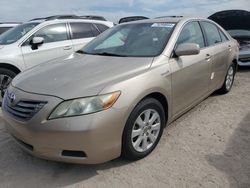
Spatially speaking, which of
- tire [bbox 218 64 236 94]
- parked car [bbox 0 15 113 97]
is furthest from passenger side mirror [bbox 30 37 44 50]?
tire [bbox 218 64 236 94]

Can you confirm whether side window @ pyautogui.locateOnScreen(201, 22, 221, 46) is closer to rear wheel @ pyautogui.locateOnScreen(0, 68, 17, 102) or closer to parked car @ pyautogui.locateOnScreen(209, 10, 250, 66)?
parked car @ pyautogui.locateOnScreen(209, 10, 250, 66)

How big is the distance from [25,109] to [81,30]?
4348 mm

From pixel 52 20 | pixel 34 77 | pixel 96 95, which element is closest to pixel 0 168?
→ pixel 34 77

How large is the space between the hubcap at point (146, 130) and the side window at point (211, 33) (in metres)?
1.96

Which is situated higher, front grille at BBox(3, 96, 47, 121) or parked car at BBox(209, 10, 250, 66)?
front grille at BBox(3, 96, 47, 121)

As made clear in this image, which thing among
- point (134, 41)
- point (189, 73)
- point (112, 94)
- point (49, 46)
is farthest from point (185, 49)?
point (49, 46)

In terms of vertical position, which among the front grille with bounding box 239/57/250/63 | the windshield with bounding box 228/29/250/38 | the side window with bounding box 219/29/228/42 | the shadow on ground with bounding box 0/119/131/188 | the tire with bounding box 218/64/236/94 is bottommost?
the front grille with bounding box 239/57/250/63

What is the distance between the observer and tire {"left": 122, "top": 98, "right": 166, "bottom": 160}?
9.36 feet

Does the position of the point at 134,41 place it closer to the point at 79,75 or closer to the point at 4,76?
the point at 79,75

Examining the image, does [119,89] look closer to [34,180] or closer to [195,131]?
[34,180]

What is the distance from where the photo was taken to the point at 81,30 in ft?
22.1

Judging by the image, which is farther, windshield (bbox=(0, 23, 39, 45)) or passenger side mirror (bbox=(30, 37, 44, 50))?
windshield (bbox=(0, 23, 39, 45))

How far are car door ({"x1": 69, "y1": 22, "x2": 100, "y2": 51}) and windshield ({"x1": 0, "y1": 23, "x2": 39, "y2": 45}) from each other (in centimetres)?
87

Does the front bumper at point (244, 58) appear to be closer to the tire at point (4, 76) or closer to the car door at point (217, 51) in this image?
the car door at point (217, 51)
